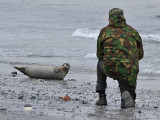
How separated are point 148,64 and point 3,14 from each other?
26.9 metres

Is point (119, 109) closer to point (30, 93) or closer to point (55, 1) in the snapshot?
point (30, 93)

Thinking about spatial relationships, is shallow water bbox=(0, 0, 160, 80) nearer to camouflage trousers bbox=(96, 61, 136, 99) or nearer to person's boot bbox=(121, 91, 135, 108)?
camouflage trousers bbox=(96, 61, 136, 99)

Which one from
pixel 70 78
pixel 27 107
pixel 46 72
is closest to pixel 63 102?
pixel 27 107

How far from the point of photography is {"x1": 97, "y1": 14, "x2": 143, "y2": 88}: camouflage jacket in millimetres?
6457

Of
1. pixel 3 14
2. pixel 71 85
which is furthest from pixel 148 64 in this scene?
pixel 3 14

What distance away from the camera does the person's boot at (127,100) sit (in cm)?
648

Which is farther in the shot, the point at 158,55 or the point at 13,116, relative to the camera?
the point at 158,55

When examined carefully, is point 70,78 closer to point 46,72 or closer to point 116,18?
point 46,72

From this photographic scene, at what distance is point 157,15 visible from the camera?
3588cm

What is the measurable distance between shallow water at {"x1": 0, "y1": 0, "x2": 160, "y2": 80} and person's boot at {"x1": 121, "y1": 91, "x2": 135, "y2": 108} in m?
5.17

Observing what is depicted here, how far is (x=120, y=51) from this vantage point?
6.46 metres

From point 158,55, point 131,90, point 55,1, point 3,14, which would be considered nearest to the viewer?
point 131,90

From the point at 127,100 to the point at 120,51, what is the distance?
0.65m

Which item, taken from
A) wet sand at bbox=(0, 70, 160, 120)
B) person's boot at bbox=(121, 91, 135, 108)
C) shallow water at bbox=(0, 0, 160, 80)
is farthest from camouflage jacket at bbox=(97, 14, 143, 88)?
shallow water at bbox=(0, 0, 160, 80)
